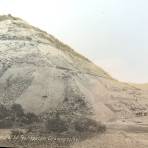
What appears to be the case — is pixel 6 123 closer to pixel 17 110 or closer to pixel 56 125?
pixel 17 110

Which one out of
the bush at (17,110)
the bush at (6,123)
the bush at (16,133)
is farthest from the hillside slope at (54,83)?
the bush at (16,133)

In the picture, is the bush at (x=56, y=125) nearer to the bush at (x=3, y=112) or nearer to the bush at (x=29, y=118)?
the bush at (x=29, y=118)

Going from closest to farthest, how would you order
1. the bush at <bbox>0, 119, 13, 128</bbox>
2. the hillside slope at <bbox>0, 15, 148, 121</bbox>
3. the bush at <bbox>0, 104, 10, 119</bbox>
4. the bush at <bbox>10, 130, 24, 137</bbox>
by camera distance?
the bush at <bbox>10, 130, 24, 137</bbox>, the bush at <bbox>0, 119, 13, 128</bbox>, the bush at <bbox>0, 104, 10, 119</bbox>, the hillside slope at <bbox>0, 15, 148, 121</bbox>

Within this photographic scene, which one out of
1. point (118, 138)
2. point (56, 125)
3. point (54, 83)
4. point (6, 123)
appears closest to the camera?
point (118, 138)

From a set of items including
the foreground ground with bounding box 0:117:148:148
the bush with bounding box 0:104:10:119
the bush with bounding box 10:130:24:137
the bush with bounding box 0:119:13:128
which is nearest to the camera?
the foreground ground with bounding box 0:117:148:148

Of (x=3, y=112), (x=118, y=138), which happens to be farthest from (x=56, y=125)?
A: (x=118, y=138)

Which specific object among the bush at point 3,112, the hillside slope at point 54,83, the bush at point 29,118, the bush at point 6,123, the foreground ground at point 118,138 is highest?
the hillside slope at point 54,83

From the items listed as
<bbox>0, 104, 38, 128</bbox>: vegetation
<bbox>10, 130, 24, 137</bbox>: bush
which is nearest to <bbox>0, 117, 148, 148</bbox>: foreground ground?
<bbox>10, 130, 24, 137</bbox>: bush

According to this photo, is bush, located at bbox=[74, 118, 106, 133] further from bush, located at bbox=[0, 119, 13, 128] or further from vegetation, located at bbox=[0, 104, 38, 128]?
bush, located at bbox=[0, 119, 13, 128]

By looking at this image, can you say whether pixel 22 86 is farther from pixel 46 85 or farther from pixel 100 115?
pixel 100 115

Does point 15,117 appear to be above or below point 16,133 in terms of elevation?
above

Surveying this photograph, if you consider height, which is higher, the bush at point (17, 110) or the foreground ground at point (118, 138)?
the bush at point (17, 110)
